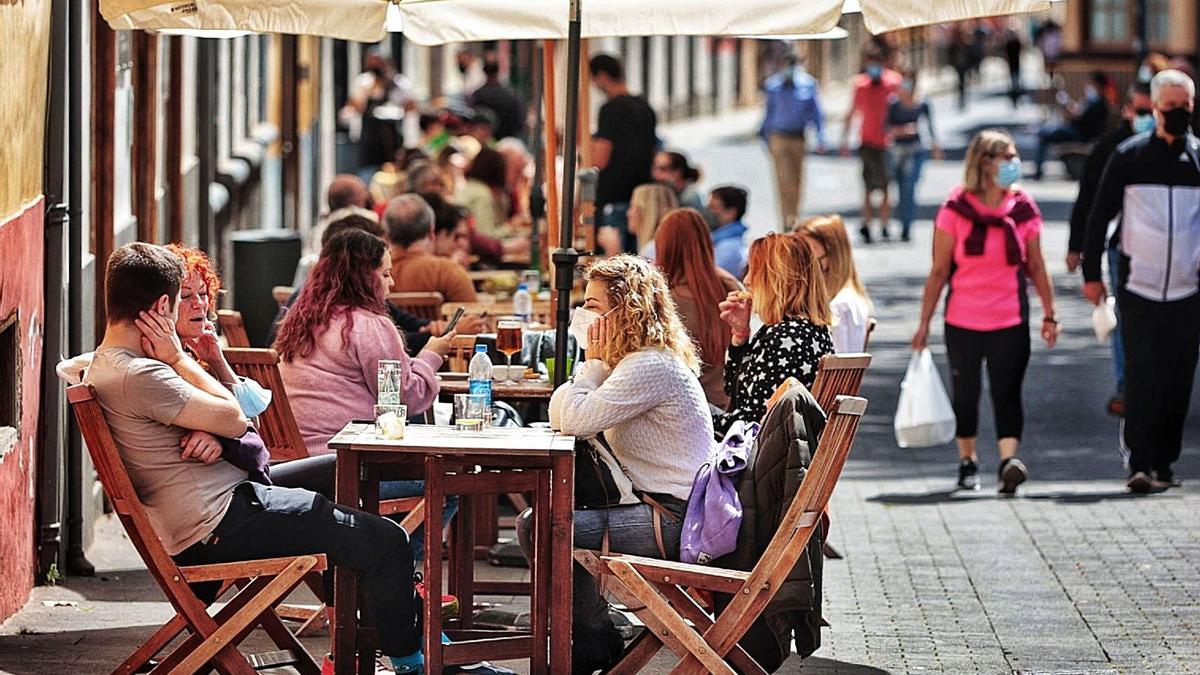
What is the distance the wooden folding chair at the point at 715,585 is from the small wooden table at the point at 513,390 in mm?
1453

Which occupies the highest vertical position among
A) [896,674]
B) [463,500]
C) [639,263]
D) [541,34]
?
[541,34]

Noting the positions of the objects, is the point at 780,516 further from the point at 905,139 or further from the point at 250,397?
the point at 905,139

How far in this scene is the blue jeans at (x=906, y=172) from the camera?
23.2 m

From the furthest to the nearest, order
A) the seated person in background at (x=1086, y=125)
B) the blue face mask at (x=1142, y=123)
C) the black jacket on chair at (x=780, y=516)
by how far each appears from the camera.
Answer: the seated person in background at (x=1086, y=125)
the blue face mask at (x=1142, y=123)
the black jacket on chair at (x=780, y=516)

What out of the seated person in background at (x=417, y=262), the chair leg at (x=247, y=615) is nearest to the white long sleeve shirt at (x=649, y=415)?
the chair leg at (x=247, y=615)

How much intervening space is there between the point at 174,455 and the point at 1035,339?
11.3 m

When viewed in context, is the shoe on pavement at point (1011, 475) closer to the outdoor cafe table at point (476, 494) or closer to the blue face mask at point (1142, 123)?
the blue face mask at point (1142, 123)

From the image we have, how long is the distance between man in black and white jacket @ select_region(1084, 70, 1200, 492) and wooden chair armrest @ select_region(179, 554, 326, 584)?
17.6 ft

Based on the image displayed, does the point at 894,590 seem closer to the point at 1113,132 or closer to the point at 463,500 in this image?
the point at 463,500

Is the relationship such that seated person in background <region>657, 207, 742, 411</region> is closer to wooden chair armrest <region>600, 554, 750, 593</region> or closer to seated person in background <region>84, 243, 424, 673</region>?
wooden chair armrest <region>600, 554, 750, 593</region>

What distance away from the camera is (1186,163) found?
1054 centimetres

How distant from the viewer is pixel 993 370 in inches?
422

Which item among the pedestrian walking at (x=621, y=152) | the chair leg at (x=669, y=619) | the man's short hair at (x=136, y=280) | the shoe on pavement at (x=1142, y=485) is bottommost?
the shoe on pavement at (x=1142, y=485)

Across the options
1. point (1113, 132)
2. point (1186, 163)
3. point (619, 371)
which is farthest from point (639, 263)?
point (1113, 132)
